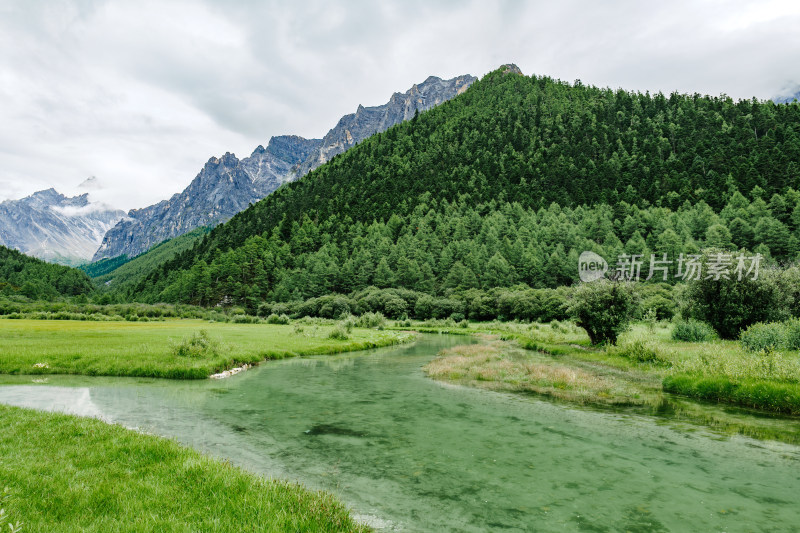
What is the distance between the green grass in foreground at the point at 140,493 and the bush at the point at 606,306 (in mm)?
39317

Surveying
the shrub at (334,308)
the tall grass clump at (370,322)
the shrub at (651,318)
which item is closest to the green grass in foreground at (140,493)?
the shrub at (651,318)

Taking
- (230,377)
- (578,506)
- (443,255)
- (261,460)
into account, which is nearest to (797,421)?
(578,506)

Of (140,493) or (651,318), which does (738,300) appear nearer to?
(651,318)

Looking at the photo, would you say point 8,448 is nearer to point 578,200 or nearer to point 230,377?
point 230,377

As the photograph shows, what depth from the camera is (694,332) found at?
4384 cm

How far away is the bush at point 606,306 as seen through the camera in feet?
135

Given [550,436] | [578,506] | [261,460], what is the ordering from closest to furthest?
[578,506], [261,460], [550,436]

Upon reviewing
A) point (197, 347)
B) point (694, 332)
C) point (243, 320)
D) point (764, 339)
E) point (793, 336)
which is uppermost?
point (793, 336)

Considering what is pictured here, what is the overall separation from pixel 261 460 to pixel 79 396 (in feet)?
51.9

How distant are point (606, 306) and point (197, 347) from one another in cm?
3989

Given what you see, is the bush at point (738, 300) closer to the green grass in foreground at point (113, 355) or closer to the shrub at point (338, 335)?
the shrub at point (338, 335)

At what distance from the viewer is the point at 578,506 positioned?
10.7m

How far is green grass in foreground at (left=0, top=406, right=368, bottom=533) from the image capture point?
7.57m

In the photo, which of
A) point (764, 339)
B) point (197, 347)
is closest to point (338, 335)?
point (197, 347)
